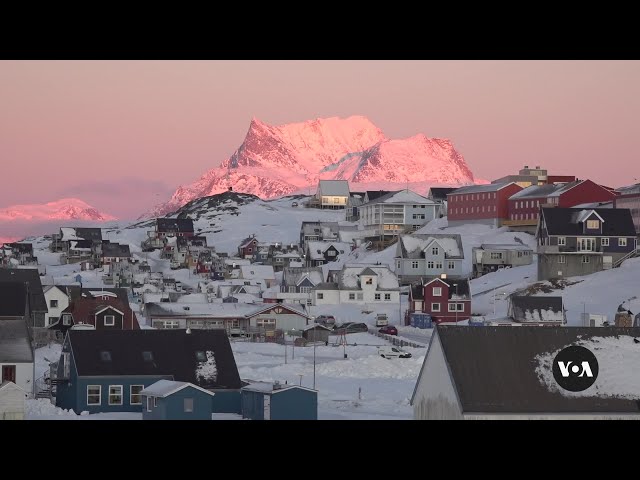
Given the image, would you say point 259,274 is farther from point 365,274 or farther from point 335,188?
point 335,188

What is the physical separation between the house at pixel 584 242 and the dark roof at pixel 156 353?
45.3 metres

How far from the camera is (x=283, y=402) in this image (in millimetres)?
40594

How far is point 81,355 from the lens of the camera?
4459 centimetres

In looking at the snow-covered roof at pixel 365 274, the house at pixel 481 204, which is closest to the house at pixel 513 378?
the snow-covered roof at pixel 365 274

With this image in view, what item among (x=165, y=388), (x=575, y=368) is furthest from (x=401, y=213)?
(x=575, y=368)

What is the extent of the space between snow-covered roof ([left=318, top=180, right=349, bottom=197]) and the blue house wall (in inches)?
5594

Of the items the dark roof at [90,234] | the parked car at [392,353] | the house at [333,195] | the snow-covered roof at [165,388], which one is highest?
the house at [333,195]

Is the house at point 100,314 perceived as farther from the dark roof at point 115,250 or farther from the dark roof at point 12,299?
the dark roof at point 115,250

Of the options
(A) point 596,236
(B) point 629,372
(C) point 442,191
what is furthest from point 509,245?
(B) point 629,372

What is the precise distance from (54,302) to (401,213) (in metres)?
61.5

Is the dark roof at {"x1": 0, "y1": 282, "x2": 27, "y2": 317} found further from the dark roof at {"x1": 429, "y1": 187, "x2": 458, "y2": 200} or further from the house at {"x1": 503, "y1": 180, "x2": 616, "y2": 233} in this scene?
the dark roof at {"x1": 429, "y1": 187, "x2": 458, "y2": 200}

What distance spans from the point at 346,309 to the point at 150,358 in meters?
43.3

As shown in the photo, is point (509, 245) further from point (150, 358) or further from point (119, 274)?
point (150, 358)

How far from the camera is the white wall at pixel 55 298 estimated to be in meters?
73.6
